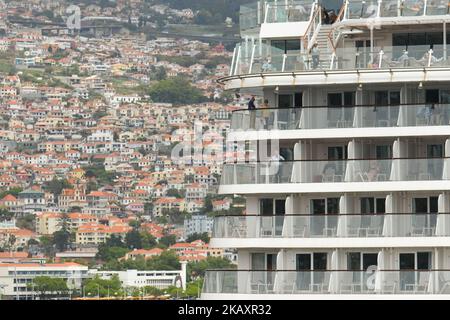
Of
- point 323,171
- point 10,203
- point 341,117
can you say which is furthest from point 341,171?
point 10,203

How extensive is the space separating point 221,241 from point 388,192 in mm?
3025

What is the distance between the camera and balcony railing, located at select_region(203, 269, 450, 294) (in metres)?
31.3

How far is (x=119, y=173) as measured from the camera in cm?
15888

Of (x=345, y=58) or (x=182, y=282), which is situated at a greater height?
(x=345, y=58)

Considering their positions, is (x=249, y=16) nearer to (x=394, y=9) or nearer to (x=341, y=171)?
(x=394, y=9)

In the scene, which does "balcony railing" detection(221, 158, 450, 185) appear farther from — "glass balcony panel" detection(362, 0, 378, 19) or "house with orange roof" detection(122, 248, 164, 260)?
"house with orange roof" detection(122, 248, 164, 260)

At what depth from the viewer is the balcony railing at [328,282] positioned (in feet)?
103

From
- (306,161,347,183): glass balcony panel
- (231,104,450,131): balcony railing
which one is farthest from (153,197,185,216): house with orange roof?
(306,161,347,183): glass balcony panel

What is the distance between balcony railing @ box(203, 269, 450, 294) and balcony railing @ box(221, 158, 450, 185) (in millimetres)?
1641

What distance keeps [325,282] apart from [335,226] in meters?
1.01

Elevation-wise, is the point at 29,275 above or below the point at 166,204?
below

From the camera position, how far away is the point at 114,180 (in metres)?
159
